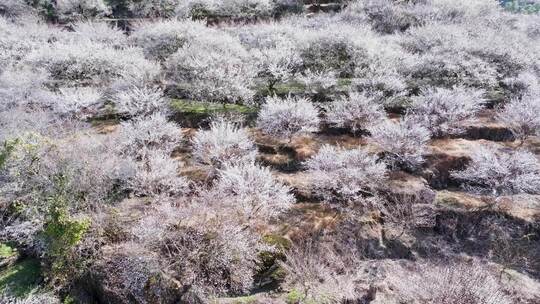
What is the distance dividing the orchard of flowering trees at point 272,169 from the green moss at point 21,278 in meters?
0.06

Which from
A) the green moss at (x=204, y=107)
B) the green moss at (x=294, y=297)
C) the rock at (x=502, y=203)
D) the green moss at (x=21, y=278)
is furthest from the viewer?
the green moss at (x=204, y=107)

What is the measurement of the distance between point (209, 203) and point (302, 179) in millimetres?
3864

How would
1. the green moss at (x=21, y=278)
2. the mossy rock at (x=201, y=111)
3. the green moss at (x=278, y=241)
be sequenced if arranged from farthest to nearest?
the mossy rock at (x=201, y=111) → the green moss at (x=278, y=241) → the green moss at (x=21, y=278)

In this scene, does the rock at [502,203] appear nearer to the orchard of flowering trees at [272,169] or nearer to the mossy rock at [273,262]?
the orchard of flowering trees at [272,169]

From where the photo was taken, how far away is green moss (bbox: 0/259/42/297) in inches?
419

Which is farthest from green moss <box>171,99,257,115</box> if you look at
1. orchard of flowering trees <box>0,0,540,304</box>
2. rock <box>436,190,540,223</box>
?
rock <box>436,190,540,223</box>

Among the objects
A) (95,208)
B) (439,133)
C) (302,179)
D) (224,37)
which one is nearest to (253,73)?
(224,37)

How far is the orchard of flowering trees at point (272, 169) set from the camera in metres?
10.3

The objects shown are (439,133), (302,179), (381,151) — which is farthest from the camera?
(439,133)

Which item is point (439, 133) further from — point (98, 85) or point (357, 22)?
point (98, 85)

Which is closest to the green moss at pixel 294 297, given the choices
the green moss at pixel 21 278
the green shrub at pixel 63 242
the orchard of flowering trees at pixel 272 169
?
the orchard of flowering trees at pixel 272 169

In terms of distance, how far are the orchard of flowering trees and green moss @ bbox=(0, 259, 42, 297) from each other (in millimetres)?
62

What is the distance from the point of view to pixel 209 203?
11.4 m

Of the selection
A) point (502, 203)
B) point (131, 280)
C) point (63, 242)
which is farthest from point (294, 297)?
point (502, 203)
